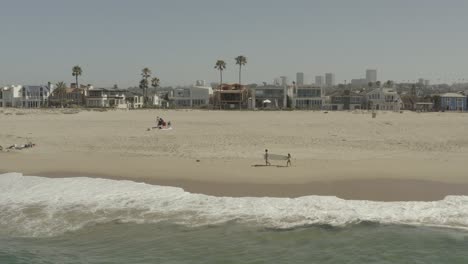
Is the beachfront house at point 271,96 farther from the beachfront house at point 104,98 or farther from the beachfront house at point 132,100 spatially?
the beachfront house at point 104,98

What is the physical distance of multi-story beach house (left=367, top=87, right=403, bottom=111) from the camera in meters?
104

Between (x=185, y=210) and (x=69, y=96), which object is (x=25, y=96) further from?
(x=185, y=210)

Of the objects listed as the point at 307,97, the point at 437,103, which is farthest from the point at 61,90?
the point at 437,103

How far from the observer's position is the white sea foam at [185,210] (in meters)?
13.1

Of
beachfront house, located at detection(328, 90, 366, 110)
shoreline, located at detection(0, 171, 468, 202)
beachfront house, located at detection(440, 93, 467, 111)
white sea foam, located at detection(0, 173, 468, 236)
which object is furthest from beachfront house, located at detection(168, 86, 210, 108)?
white sea foam, located at detection(0, 173, 468, 236)

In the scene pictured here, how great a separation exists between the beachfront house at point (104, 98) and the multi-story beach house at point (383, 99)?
49.5 meters

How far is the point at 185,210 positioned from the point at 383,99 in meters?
96.7

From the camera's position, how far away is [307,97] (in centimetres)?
10488

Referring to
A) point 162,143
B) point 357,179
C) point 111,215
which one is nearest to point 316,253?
point 111,215

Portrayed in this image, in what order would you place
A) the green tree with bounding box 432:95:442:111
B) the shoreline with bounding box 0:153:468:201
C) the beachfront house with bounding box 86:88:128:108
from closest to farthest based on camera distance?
the shoreline with bounding box 0:153:468:201
the green tree with bounding box 432:95:442:111
the beachfront house with bounding box 86:88:128:108

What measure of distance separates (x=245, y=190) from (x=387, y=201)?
14.3ft

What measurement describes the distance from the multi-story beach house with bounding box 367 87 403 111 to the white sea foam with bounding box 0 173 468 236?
3626 inches

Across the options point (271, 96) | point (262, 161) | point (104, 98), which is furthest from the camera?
point (104, 98)

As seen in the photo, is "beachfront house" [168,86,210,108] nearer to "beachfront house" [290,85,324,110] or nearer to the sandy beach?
"beachfront house" [290,85,324,110]
